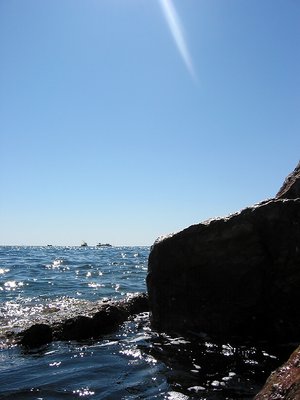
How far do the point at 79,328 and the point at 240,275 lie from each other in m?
3.85

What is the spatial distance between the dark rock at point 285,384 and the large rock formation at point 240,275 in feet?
11.8

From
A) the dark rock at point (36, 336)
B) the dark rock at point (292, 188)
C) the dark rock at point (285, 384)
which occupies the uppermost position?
the dark rock at point (292, 188)

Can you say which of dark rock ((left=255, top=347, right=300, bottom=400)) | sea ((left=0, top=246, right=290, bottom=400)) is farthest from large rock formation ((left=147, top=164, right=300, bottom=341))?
dark rock ((left=255, top=347, right=300, bottom=400))

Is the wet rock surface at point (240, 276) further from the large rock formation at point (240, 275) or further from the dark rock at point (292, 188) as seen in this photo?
the dark rock at point (292, 188)

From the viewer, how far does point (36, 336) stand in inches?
338

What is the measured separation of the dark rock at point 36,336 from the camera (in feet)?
27.8

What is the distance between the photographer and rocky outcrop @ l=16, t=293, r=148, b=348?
859 centimetres

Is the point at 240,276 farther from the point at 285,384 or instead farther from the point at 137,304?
the point at 137,304

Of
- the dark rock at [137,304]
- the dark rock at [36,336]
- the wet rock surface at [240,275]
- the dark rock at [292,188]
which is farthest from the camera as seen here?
the dark rock at [137,304]

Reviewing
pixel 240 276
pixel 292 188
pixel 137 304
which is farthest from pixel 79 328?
pixel 292 188

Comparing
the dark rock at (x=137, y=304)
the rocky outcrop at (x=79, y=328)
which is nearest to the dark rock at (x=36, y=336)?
the rocky outcrop at (x=79, y=328)

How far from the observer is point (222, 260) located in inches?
316

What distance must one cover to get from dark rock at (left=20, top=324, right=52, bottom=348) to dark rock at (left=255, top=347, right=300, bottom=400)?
5.81 m

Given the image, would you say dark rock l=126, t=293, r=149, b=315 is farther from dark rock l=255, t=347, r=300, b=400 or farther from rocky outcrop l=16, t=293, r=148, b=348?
dark rock l=255, t=347, r=300, b=400
